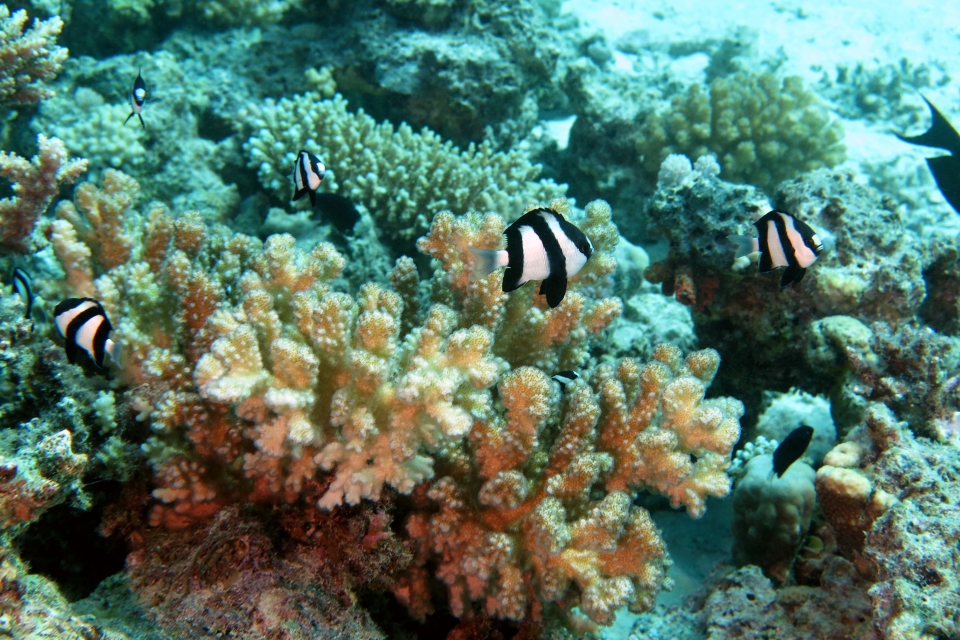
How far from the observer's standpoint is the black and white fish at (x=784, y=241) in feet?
9.64

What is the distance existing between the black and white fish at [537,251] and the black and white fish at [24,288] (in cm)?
251

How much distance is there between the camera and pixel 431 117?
237 inches

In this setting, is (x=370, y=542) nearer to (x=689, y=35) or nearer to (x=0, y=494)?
(x=0, y=494)

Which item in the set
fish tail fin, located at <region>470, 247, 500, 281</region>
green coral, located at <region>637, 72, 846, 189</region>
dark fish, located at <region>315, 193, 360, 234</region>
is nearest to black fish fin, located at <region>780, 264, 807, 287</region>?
fish tail fin, located at <region>470, 247, 500, 281</region>

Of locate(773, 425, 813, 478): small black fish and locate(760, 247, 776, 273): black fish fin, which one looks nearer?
locate(760, 247, 776, 273): black fish fin

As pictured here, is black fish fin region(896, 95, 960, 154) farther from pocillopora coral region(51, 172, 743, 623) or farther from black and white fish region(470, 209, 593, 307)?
black and white fish region(470, 209, 593, 307)

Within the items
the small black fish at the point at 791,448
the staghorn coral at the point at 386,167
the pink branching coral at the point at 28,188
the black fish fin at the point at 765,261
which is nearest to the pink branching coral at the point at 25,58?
the staghorn coral at the point at 386,167

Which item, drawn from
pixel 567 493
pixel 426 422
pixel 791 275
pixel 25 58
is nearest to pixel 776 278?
pixel 791 275

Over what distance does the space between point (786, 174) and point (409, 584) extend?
22.2ft

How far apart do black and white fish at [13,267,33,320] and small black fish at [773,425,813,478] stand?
439 centimetres

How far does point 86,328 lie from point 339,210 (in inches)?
95.0

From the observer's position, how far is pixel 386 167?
16.4 feet

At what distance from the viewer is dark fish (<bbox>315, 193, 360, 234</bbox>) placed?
14.3 feet

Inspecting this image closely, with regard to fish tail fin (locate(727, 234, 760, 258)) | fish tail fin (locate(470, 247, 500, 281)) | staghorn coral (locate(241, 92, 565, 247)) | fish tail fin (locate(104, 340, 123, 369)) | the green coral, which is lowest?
the green coral
